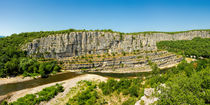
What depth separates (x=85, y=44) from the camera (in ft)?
243

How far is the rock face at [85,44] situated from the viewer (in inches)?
2621

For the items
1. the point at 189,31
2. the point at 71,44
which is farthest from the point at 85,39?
the point at 189,31

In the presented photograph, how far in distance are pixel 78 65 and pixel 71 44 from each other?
1826 cm

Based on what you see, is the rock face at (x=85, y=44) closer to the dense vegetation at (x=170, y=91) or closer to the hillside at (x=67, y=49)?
the hillside at (x=67, y=49)

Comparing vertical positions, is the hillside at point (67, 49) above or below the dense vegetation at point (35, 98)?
above

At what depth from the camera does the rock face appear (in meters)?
66.6

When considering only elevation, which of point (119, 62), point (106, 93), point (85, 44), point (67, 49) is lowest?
point (106, 93)

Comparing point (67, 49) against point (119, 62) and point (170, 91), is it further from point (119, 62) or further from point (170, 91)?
point (170, 91)

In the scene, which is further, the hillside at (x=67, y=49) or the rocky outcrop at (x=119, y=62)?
the rocky outcrop at (x=119, y=62)

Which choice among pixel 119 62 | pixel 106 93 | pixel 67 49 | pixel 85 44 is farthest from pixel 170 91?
pixel 67 49

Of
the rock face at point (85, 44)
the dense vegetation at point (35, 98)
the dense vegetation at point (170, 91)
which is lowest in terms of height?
the dense vegetation at point (35, 98)

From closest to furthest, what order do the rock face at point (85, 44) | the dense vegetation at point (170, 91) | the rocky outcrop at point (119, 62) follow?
the dense vegetation at point (170, 91) < the rocky outcrop at point (119, 62) < the rock face at point (85, 44)

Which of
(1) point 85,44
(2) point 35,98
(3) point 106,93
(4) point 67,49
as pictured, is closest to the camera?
(2) point 35,98

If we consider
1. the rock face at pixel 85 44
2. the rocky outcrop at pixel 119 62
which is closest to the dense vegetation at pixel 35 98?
the rocky outcrop at pixel 119 62
